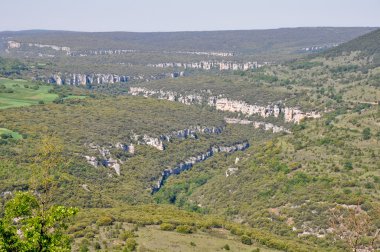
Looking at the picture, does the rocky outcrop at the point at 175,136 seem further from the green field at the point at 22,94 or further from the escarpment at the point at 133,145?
the green field at the point at 22,94

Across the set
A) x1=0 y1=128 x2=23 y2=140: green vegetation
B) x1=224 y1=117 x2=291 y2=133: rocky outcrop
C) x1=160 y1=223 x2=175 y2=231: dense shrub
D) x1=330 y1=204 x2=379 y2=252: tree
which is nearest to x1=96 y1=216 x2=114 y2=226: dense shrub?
x1=160 y1=223 x2=175 y2=231: dense shrub

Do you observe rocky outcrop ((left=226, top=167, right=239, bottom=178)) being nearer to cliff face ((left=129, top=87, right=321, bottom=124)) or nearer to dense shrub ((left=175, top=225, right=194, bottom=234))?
cliff face ((left=129, top=87, right=321, bottom=124))

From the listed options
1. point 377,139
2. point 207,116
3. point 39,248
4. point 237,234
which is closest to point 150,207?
point 237,234

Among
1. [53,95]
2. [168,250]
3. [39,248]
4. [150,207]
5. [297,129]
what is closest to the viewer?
[39,248]

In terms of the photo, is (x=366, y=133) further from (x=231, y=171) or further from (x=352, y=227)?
(x=352, y=227)

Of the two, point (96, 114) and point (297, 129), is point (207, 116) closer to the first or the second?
point (96, 114)

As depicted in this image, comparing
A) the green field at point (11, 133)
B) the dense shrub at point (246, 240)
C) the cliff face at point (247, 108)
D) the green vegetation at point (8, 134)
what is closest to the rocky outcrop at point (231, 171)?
the green vegetation at point (8, 134)

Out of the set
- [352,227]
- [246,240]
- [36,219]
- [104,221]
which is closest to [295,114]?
[246,240]
